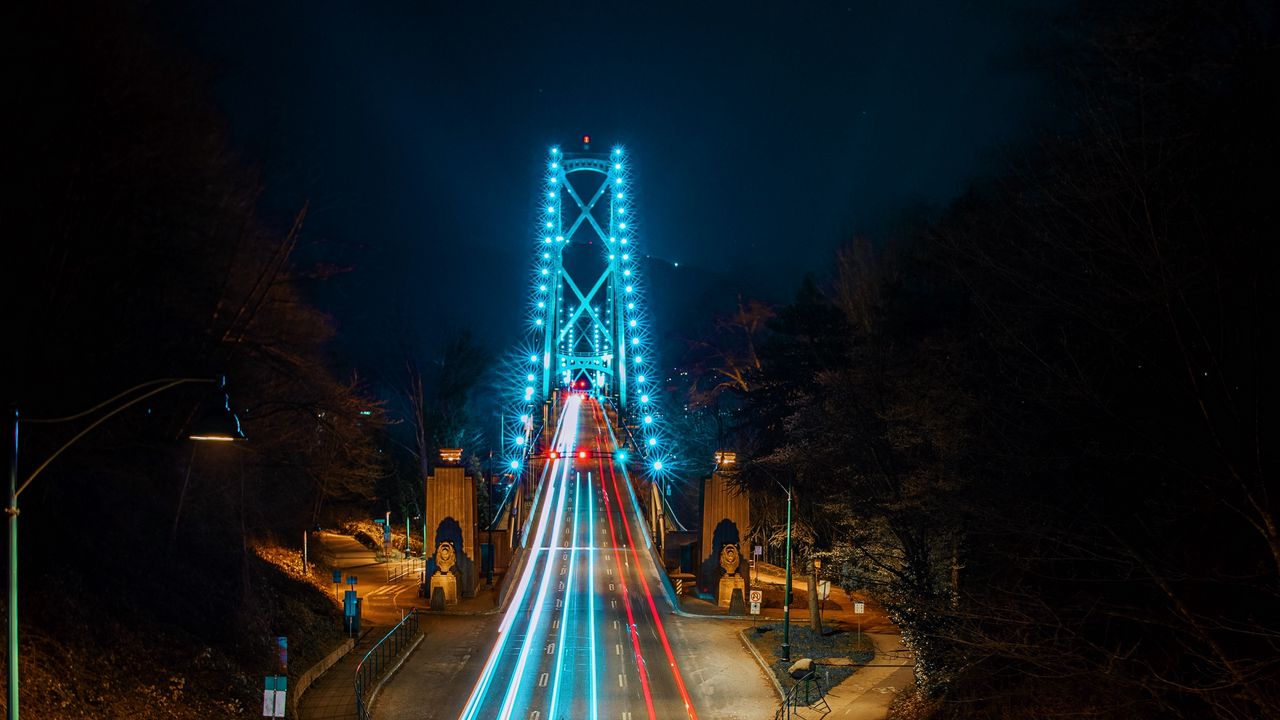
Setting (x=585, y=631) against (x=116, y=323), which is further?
(x=585, y=631)

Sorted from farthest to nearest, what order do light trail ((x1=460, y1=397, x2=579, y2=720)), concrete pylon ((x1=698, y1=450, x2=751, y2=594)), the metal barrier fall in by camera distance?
concrete pylon ((x1=698, y1=450, x2=751, y2=594)), light trail ((x1=460, y1=397, x2=579, y2=720)), the metal barrier

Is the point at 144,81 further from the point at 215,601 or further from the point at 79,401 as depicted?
the point at 215,601

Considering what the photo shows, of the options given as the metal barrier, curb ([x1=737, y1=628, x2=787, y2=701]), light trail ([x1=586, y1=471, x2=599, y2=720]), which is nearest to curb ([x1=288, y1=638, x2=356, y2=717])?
the metal barrier

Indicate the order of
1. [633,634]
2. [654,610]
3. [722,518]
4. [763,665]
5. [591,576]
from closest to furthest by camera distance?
[763,665] < [633,634] < [654,610] < [722,518] < [591,576]

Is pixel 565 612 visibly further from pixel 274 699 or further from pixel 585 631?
pixel 274 699

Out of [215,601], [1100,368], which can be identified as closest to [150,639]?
[215,601]

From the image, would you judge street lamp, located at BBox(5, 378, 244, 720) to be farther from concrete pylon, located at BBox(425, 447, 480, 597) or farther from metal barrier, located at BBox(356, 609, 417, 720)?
concrete pylon, located at BBox(425, 447, 480, 597)

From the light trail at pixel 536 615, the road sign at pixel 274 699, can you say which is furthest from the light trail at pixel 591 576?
the road sign at pixel 274 699

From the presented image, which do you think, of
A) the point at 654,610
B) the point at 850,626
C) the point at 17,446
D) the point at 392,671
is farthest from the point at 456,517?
the point at 17,446

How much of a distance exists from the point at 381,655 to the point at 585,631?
656cm

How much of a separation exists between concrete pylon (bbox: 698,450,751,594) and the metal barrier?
10544 millimetres

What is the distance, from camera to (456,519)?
1252 inches

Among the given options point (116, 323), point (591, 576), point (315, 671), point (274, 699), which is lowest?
point (315, 671)

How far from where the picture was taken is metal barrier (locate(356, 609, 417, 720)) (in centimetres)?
1774
